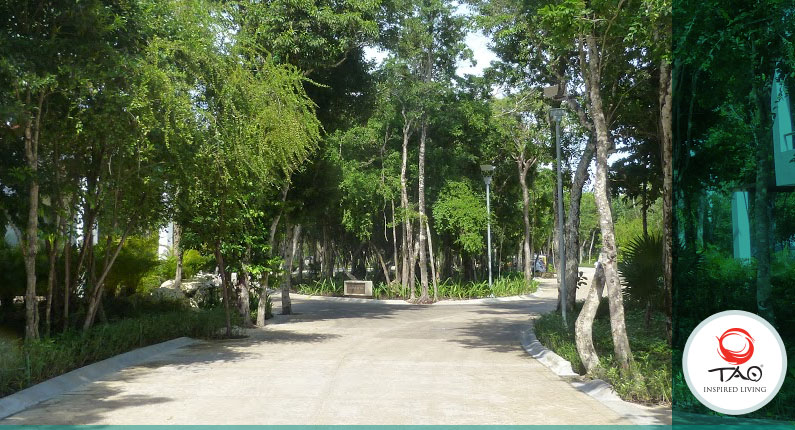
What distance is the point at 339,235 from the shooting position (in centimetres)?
4603

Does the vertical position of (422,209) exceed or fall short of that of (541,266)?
it exceeds it

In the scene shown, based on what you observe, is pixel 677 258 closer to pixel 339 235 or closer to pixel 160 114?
pixel 160 114

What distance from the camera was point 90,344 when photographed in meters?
11.7

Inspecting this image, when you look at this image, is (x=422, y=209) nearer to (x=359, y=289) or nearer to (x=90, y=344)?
(x=359, y=289)

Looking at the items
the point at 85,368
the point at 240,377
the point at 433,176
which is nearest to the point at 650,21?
the point at 240,377

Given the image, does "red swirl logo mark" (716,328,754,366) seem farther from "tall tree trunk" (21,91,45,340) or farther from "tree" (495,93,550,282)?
"tree" (495,93,550,282)

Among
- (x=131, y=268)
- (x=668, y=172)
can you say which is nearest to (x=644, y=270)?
(x=668, y=172)

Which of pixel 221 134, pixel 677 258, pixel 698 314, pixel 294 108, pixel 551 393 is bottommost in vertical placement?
pixel 551 393

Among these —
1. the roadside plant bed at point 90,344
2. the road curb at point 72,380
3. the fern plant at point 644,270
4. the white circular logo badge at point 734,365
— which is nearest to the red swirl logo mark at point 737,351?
the white circular logo badge at point 734,365

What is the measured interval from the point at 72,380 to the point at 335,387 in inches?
144

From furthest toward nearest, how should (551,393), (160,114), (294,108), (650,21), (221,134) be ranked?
(294,108), (221,134), (160,114), (650,21), (551,393)

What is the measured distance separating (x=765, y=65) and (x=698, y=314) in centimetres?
479

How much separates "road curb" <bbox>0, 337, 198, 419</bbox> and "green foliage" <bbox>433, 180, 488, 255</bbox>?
21.7m

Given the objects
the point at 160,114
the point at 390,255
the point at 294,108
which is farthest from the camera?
the point at 390,255
